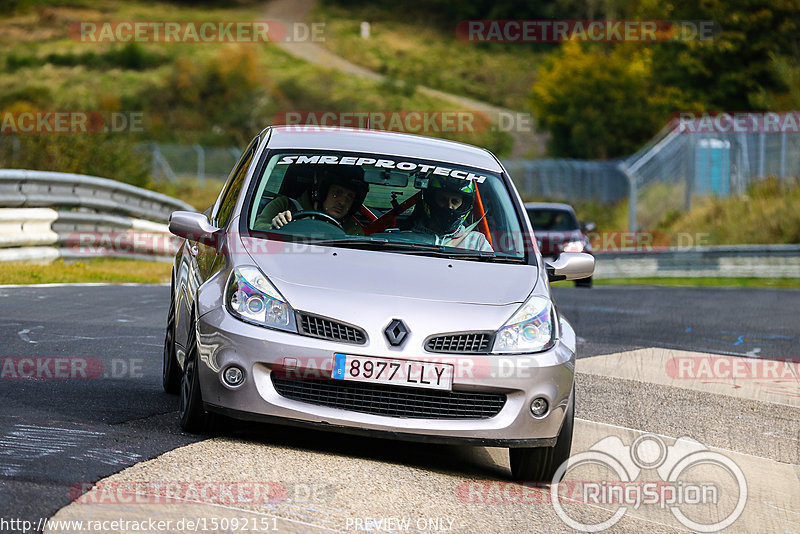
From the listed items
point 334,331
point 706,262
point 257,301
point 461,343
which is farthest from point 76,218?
point 706,262

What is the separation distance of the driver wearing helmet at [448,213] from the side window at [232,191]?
1.01 m

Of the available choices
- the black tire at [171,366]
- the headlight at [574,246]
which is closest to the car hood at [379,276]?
the black tire at [171,366]

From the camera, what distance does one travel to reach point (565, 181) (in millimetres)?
48406

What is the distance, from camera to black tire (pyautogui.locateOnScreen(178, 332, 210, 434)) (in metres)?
6.19

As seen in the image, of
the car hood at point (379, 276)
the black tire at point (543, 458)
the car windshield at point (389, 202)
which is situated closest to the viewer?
the car hood at point (379, 276)

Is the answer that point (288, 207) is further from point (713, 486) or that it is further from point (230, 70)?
point (230, 70)

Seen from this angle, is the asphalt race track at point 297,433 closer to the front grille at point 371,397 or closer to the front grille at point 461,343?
the front grille at point 371,397

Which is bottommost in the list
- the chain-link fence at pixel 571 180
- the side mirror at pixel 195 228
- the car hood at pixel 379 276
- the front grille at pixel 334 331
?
the chain-link fence at pixel 571 180

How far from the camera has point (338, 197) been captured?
24.2 feet

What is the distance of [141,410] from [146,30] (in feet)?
303

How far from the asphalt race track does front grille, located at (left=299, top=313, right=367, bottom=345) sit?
1.93 feet

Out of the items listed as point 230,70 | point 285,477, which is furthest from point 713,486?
point 230,70

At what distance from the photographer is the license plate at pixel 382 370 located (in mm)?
5898

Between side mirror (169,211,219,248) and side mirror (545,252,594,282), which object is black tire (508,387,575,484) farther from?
side mirror (169,211,219,248)
